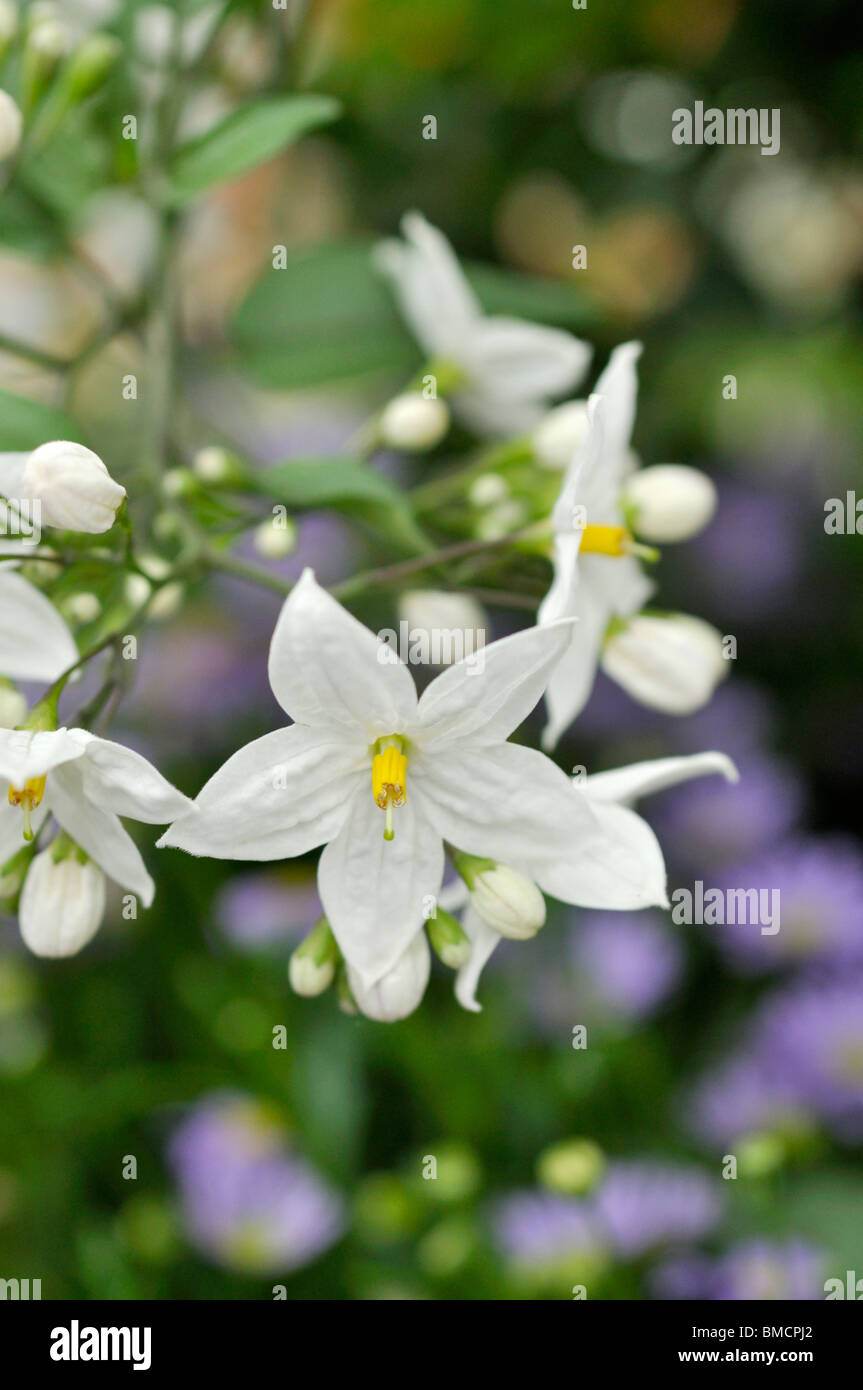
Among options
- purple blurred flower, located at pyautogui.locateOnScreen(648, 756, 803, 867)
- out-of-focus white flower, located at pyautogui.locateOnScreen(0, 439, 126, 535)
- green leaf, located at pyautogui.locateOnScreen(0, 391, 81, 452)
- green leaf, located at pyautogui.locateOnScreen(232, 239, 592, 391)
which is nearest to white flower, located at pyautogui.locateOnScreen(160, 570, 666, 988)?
out-of-focus white flower, located at pyautogui.locateOnScreen(0, 439, 126, 535)

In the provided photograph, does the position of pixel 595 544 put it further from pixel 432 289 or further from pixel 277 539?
pixel 432 289

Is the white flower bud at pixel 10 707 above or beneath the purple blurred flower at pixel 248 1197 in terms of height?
above

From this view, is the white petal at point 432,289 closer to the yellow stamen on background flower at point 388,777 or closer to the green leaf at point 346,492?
the green leaf at point 346,492

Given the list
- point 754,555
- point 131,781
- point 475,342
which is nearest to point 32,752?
point 131,781

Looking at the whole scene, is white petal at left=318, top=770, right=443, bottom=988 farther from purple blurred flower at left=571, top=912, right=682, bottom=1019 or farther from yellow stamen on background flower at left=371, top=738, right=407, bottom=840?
purple blurred flower at left=571, top=912, right=682, bottom=1019

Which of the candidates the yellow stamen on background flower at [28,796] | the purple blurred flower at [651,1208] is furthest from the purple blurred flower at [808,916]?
the yellow stamen on background flower at [28,796]
